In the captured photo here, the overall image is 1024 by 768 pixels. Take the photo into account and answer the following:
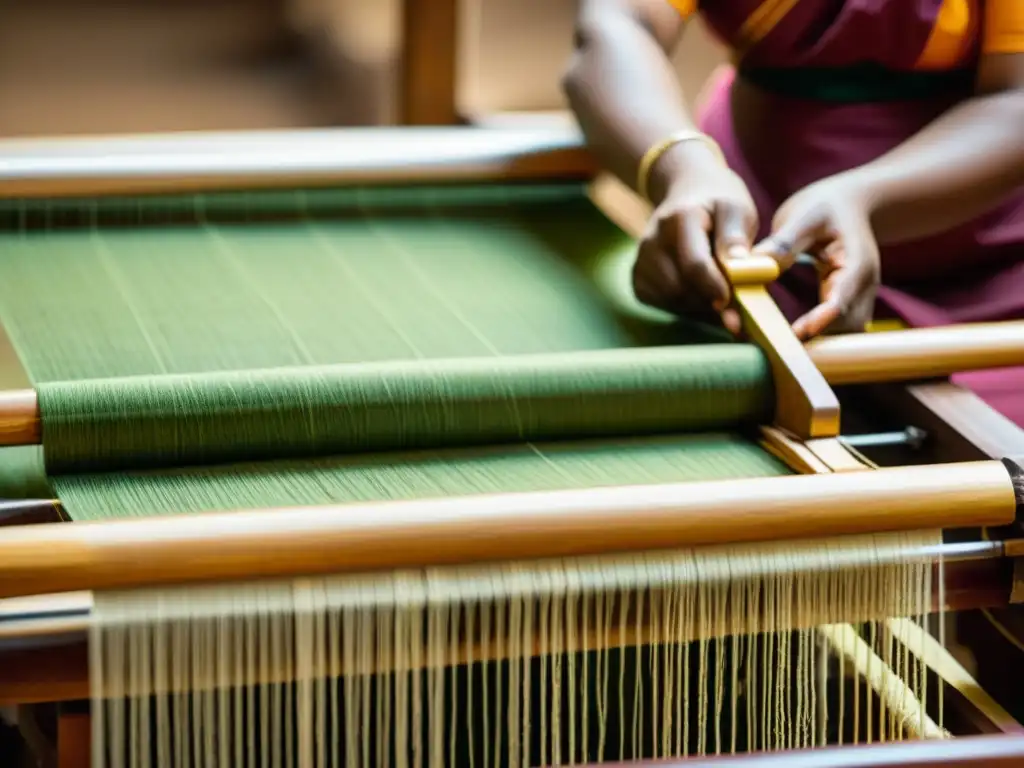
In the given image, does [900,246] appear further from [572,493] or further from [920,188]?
[572,493]

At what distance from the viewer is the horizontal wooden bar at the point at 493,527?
73cm

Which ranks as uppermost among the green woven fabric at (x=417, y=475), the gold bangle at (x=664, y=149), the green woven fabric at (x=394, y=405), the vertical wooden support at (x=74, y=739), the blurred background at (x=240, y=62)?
the blurred background at (x=240, y=62)

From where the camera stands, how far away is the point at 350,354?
1130 mm

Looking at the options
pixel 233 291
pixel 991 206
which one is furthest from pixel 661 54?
pixel 233 291

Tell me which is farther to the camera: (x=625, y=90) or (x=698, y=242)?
(x=625, y=90)

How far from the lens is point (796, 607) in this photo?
860 mm

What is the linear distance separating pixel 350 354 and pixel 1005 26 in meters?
0.60

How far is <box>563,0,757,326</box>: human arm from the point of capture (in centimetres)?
113

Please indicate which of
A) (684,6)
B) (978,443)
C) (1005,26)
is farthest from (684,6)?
(978,443)

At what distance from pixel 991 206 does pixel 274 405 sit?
25.1 inches

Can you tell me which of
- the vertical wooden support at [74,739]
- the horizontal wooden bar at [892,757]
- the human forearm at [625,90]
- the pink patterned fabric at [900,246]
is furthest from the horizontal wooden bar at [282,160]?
the horizontal wooden bar at [892,757]

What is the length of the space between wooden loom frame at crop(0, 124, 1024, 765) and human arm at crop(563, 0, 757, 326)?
50 millimetres

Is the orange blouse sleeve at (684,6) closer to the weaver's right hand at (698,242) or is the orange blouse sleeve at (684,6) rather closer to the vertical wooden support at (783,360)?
the weaver's right hand at (698,242)

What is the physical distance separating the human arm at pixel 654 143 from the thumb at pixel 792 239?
2cm
